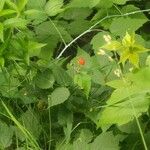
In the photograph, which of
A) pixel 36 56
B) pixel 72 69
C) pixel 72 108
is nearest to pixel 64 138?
→ pixel 72 108

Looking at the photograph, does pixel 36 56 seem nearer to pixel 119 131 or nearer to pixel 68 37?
pixel 68 37

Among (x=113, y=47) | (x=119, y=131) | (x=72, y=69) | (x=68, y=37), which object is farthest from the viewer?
(x=68, y=37)

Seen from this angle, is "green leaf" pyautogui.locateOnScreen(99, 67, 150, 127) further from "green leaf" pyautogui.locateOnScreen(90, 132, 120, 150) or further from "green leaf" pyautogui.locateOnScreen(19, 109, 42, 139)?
"green leaf" pyautogui.locateOnScreen(19, 109, 42, 139)

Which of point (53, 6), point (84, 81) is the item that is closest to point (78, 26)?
point (53, 6)

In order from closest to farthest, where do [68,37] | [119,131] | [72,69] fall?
[119,131]
[72,69]
[68,37]

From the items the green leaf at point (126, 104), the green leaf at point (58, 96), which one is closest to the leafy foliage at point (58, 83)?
the green leaf at point (58, 96)

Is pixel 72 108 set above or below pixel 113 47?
below

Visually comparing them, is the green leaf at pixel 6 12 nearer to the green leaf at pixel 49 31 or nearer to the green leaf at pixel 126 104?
the green leaf at pixel 49 31

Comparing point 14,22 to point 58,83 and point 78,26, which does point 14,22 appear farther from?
point 78,26
